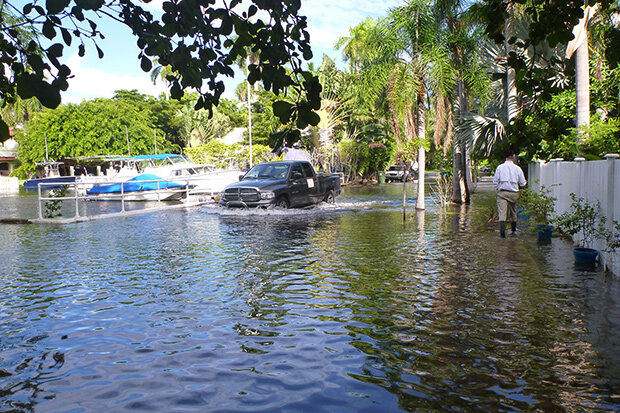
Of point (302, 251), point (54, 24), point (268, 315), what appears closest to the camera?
point (54, 24)

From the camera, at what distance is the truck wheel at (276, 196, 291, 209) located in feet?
73.2

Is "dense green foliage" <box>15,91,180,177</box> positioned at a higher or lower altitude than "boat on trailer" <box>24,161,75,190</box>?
higher

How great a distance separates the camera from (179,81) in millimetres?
4605

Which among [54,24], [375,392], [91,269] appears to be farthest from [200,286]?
[54,24]

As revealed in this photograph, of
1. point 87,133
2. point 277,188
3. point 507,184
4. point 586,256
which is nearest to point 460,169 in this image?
point 277,188

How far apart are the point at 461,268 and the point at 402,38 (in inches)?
572

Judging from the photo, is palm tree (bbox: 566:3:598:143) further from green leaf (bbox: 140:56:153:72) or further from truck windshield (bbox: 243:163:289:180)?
green leaf (bbox: 140:56:153:72)

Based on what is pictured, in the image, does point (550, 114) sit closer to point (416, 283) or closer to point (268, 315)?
point (268, 315)

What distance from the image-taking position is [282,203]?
73.7 feet

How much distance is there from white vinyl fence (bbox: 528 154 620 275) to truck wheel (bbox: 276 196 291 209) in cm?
963

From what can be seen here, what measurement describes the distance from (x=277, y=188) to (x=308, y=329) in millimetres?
15621

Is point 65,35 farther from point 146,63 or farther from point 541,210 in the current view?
point 541,210

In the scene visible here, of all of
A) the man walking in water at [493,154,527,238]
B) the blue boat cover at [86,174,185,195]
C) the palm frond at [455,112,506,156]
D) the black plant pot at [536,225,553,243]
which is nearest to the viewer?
the black plant pot at [536,225,553,243]

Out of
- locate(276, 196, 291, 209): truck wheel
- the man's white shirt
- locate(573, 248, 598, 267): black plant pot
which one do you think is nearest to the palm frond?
the man's white shirt
